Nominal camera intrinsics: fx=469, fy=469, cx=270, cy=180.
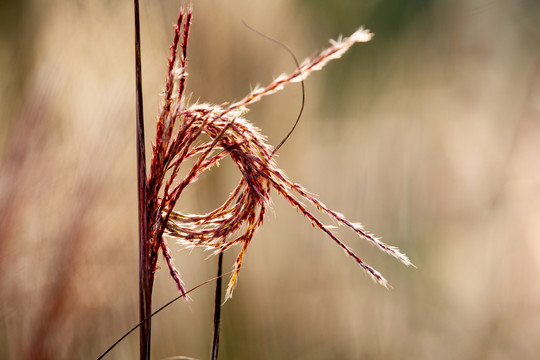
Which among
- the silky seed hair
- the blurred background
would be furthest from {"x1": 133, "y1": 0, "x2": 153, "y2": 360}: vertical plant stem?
the blurred background

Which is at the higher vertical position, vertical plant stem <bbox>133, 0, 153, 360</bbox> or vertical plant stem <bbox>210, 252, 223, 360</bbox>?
vertical plant stem <bbox>133, 0, 153, 360</bbox>

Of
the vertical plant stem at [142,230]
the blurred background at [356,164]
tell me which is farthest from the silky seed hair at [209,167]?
the blurred background at [356,164]

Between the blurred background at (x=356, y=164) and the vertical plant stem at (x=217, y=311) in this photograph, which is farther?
the blurred background at (x=356, y=164)

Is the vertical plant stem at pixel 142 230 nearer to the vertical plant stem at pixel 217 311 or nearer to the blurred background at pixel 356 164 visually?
the vertical plant stem at pixel 217 311

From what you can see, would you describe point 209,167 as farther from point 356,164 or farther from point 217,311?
point 356,164

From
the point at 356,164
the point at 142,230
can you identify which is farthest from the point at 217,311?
the point at 356,164

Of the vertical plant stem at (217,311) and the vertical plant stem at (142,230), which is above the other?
the vertical plant stem at (142,230)

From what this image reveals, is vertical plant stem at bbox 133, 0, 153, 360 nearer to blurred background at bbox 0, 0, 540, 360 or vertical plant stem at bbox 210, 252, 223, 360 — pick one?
vertical plant stem at bbox 210, 252, 223, 360

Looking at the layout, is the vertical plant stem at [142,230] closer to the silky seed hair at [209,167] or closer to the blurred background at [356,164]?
the silky seed hair at [209,167]

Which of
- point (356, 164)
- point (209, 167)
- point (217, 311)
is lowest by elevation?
point (217, 311)

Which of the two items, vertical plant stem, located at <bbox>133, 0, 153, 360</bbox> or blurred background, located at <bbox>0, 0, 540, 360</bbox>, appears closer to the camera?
vertical plant stem, located at <bbox>133, 0, 153, 360</bbox>
